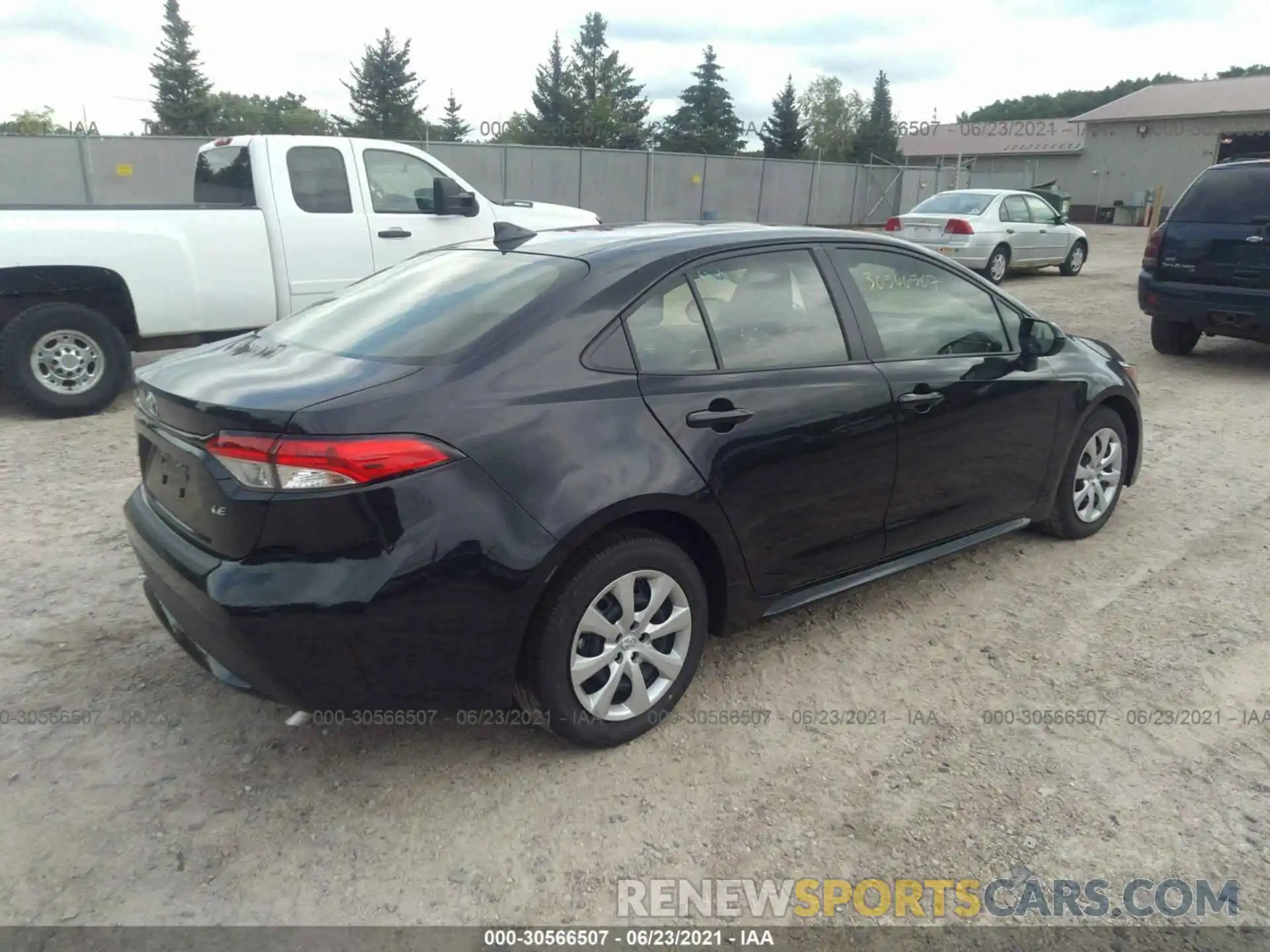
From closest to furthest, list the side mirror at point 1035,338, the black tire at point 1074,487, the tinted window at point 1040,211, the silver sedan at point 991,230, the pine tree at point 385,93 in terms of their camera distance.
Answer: the side mirror at point 1035,338
the black tire at point 1074,487
the silver sedan at point 991,230
the tinted window at point 1040,211
the pine tree at point 385,93

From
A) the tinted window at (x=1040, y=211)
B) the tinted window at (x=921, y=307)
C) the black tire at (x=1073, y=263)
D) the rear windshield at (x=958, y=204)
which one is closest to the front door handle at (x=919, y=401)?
the tinted window at (x=921, y=307)

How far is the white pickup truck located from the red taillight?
3.57 metres

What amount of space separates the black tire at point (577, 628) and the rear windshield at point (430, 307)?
78cm

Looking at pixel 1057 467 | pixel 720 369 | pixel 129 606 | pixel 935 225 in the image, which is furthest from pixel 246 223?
pixel 935 225

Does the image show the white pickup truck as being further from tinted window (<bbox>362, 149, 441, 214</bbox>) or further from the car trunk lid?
the car trunk lid

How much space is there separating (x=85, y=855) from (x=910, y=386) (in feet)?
10.2

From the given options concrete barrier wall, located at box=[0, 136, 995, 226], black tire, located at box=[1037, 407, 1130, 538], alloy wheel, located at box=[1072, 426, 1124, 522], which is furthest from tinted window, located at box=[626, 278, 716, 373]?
concrete barrier wall, located at box=[0, 136, 995, 226]

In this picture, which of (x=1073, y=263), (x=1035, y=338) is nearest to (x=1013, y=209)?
(x=1073, y=263)

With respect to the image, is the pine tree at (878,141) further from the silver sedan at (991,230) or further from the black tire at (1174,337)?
the black tire at (1174,337)

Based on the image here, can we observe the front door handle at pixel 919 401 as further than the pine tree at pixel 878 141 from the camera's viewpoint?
No

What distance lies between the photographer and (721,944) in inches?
93.3

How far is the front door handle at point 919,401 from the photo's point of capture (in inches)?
144

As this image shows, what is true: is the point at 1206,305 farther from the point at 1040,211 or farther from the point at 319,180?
the point at 1040,211

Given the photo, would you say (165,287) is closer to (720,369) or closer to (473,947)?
(720,369)
